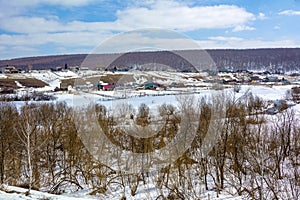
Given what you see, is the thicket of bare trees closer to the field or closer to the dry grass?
the field

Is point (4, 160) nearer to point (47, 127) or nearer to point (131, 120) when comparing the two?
point (47, 127)

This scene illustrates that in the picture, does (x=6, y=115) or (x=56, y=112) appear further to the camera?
(x=56, y=112)

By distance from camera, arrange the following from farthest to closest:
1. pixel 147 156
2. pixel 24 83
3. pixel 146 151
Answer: pixel 24 83 → pixel 146 151 → pixel 147 156

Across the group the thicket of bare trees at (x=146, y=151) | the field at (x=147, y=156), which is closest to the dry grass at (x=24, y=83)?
the thicket of bare trees at (x=146, y=151)

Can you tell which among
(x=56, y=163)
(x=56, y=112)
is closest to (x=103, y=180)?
(x=56, y=163)

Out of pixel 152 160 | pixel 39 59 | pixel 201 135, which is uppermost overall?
pixel 39 59

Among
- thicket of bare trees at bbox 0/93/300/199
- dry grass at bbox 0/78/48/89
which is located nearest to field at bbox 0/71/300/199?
thicket of bare trees at bbox 0/93/300/199

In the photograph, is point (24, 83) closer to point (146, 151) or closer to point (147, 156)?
point (146, 151)

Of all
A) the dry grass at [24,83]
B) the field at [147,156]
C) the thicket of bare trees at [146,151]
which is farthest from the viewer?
the dry grass at [24,83]

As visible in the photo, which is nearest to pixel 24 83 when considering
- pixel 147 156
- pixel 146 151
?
pixel 146 151

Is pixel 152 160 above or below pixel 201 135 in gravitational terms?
below

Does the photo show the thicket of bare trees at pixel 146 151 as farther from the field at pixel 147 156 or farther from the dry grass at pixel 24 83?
the dry grass at pixel 24 83
